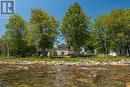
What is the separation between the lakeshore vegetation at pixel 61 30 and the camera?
2948 inches

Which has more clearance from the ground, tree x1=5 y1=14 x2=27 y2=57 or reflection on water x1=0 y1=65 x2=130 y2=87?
tree x1=5 y1=14 x2=27 y2=57

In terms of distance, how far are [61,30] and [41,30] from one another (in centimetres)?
606

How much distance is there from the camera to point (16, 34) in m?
76.7

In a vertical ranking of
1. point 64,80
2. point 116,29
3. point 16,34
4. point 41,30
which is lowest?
point 64,80

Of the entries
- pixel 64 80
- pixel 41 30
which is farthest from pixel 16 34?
pixel 64 80

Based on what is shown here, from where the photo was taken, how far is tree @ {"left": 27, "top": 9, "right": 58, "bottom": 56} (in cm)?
7412

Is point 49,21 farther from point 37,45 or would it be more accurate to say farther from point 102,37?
point 102,37

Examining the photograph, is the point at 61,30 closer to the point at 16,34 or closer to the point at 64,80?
the point at 16,34

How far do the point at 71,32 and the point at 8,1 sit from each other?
66.3ft

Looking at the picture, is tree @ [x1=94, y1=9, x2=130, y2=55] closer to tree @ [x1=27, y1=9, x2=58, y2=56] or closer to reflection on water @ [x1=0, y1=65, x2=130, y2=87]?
tree @ [x1=27, y1=9, x2=58, y2=56]

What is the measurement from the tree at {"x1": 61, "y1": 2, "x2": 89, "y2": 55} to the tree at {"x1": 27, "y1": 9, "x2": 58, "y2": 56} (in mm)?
3100

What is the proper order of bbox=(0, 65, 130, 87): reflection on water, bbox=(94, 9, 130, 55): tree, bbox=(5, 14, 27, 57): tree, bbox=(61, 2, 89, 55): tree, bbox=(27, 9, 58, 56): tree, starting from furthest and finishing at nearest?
1. bbox=(5, 14, 27, 57): tree
2. bbox=(94, 9, 130, 55): tree
3. bbox=(61, 2, 89, 55): tree
4. bbox=(27, 9, 58, 56): tree
5. bbox=(0, 65, 130, 87): reflection on water

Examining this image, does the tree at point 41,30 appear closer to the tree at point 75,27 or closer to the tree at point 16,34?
the tree at point 16,34

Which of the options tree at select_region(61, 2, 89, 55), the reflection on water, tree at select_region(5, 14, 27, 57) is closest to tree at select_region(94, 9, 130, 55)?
tree at select_region(61, 2, 89, 55)
